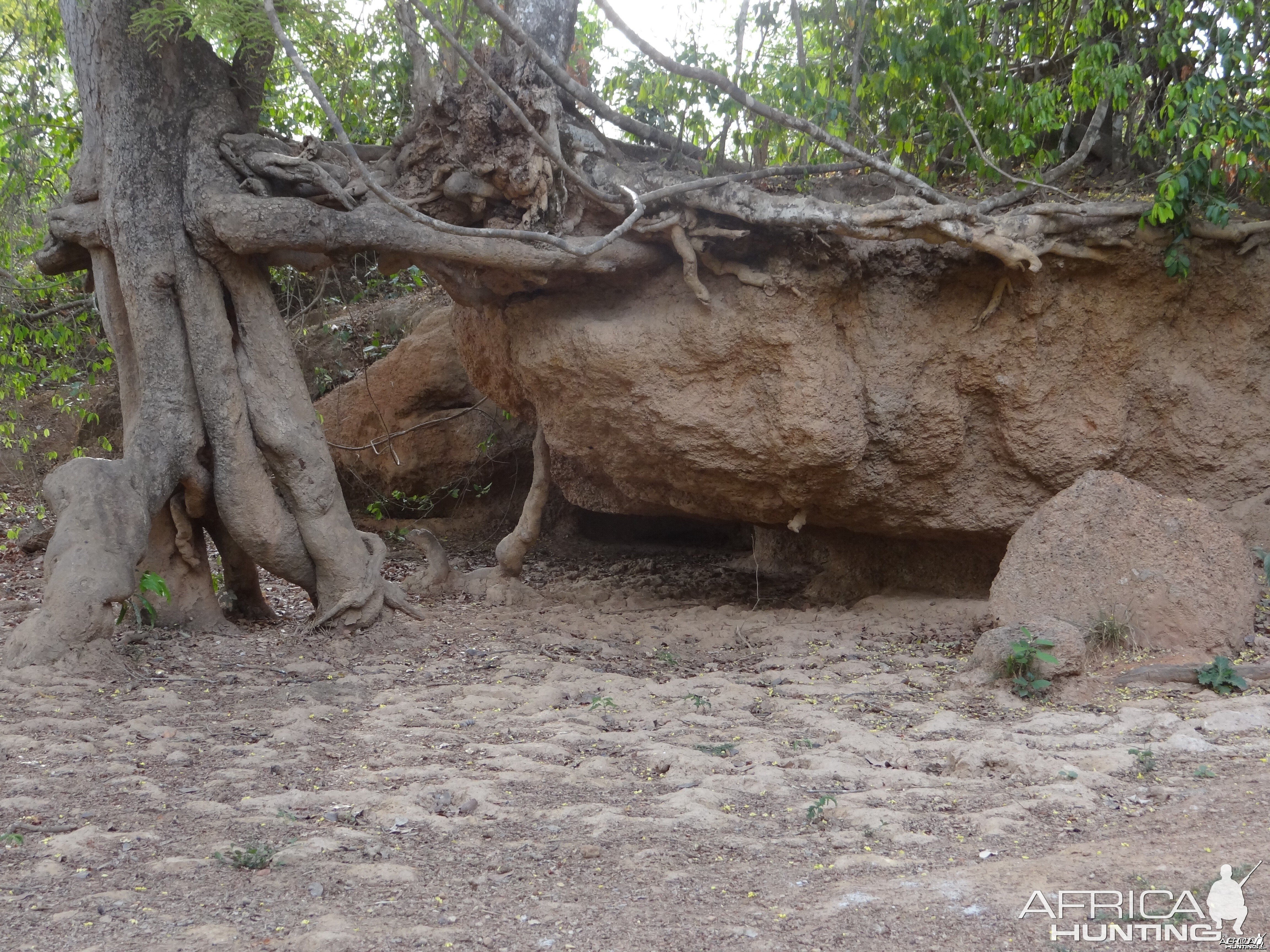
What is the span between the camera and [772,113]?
5.34 m

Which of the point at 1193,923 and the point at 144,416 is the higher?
the point at 144,416

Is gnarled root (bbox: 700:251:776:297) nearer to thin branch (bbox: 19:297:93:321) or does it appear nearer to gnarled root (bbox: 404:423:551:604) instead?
gnarled root (bbox: 404:423:551:604)

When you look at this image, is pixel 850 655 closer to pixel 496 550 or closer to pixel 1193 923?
pixel 496 550

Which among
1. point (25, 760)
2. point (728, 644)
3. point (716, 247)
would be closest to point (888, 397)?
point (716, 247)

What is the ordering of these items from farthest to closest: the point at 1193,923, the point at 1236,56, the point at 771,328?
the point at 771,328 < the point at 1236,56 < the point at 1193,923

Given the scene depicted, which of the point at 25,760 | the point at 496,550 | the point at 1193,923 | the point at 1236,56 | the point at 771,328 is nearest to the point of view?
the point at 1193,923

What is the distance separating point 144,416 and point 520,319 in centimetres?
216

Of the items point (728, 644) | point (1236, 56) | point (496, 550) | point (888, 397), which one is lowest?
point (728, 644)

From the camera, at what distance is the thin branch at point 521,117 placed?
14.5ft

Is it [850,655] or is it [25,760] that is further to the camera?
[850,655]

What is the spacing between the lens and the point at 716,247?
6121 mm

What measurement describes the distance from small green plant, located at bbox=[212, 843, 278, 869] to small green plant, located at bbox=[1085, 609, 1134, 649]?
12.1 feet

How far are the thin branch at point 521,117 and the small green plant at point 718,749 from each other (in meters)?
2.84

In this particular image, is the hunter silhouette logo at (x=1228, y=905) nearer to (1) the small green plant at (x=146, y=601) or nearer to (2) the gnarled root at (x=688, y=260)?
(2) the gnarled root at (x=688, y=260)
